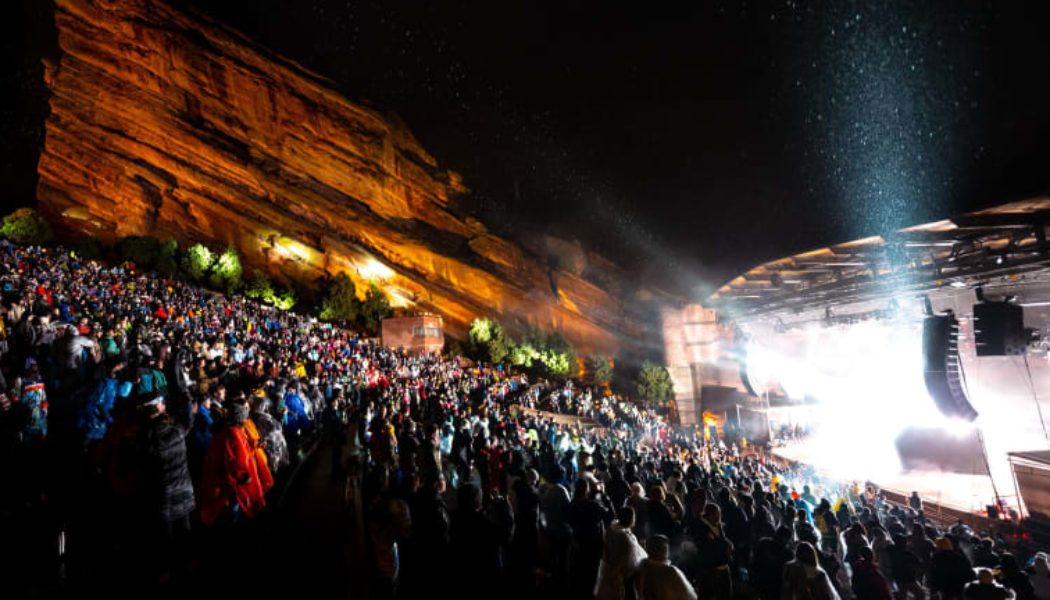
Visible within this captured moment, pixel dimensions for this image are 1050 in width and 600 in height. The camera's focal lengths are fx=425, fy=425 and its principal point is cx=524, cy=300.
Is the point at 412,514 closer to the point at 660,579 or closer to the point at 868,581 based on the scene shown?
the point at 660,579

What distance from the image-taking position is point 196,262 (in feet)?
115

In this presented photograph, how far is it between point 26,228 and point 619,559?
48.8 metres

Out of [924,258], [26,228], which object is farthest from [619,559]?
[26,228]

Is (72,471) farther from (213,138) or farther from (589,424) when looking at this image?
(213,138)

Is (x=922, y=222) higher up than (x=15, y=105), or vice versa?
(x=15, y=105)

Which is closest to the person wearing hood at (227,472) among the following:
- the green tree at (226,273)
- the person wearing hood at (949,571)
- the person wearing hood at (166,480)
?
the person wearing hood at (166,480)

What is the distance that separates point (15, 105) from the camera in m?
36.6

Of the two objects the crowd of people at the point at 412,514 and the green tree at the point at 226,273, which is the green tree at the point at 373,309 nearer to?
the green tree at the point at 226,273

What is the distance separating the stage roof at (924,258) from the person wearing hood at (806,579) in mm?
5628

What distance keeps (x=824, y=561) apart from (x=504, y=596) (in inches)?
140

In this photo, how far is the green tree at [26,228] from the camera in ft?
104

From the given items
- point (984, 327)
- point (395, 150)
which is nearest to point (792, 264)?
point (984, 327)

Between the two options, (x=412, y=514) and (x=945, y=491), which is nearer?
(x=412, y=514)

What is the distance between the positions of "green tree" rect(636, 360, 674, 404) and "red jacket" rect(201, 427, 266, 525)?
3119 cm
